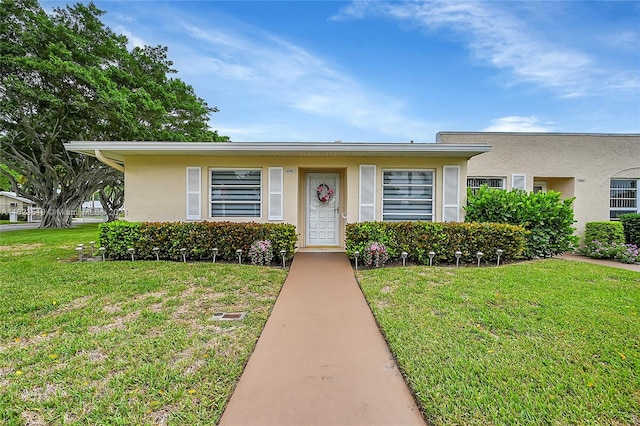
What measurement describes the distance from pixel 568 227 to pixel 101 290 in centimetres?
970

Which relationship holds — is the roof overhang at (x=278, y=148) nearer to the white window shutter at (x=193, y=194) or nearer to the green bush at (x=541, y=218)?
the white window shutter at (x=193, y=194)

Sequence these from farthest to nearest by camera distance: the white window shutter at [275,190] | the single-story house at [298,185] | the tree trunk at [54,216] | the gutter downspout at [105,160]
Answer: the tree trunk at [54,216]
the white window shutter at [275,190]
the single-story house at [298,185]
the gutter downspout at [105,160]

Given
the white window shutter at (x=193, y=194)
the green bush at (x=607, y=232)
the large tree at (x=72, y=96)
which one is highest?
the large tree at (x=72, y=96)

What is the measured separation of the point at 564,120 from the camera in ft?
38.6

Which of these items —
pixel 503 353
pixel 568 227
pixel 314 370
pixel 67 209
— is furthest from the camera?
pixel 67 209

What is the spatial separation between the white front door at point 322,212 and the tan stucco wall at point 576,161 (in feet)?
13.9

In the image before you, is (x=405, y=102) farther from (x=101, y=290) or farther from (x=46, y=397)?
(x=46, y=397)

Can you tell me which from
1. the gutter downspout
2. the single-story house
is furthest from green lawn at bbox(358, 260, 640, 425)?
the gutter downspout

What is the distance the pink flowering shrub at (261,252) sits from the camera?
6.53m

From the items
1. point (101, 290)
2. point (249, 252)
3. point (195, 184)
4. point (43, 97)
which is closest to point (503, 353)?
point (249, 252)

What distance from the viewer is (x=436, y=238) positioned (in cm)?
663

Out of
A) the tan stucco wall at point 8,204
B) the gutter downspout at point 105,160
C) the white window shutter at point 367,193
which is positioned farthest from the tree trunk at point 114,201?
the white window shutter at point 367,193

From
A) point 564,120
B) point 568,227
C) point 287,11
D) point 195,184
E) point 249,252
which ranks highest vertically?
point 287,11

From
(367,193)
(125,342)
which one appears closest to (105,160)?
(125,342)
